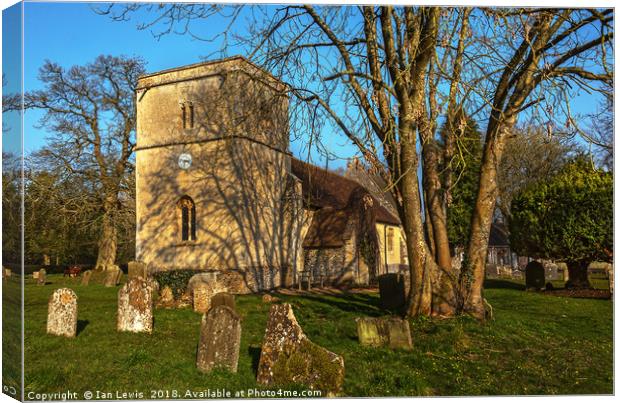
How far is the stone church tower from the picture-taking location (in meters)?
17.1

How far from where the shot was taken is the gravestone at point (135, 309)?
28.6ft

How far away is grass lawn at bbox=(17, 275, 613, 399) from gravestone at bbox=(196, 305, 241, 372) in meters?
0.15

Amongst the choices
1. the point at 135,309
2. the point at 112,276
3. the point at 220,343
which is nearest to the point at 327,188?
the point at 112,276

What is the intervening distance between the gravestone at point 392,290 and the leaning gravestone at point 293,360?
632 cm

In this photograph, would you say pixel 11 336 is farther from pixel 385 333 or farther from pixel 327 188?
pixel 327 188

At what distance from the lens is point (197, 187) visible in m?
17.6

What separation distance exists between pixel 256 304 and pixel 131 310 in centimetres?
515

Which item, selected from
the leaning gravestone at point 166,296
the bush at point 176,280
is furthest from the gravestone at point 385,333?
the bush at point 176,280

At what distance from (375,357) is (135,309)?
4332mm

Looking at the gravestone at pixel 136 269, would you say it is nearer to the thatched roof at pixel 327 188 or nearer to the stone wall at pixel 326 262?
the thatched roof at pixel 327 188

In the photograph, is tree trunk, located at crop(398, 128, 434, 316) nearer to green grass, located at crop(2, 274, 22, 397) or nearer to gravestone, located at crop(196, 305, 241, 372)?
gravestone, located at crop(196, 305, 241, 372)

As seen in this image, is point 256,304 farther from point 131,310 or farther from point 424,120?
point 424,120

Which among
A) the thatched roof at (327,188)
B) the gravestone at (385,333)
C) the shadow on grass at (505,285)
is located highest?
the thatched roof at (327,188)

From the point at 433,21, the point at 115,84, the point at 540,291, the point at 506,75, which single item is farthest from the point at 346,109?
the point at 115,84
